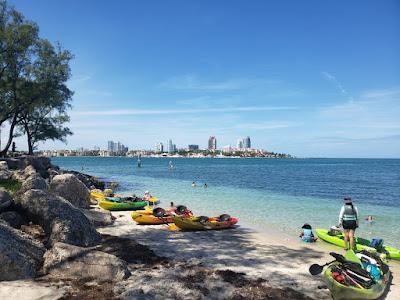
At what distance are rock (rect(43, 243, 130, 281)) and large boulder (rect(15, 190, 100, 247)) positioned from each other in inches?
96.2

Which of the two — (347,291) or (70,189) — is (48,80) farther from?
(347,291)

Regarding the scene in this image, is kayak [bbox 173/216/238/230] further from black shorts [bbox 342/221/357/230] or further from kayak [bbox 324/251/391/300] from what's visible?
kayak [bbox 324/251/391/300]

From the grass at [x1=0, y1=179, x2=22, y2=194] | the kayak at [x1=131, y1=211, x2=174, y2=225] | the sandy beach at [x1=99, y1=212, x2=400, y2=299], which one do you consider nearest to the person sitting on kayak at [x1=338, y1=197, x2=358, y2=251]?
the sandy beach at [x1=99, y1=212, x2=400, y2=299]

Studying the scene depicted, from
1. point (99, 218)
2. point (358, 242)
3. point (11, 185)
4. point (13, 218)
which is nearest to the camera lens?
point (13, 218)

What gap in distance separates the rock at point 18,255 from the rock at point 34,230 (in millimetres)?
2717

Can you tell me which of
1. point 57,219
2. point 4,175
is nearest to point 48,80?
point 4,175

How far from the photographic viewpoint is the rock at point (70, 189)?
74.6 ft

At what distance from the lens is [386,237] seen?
19141 mm

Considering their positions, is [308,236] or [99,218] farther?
[99,218]

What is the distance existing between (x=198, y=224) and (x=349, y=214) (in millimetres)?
7841

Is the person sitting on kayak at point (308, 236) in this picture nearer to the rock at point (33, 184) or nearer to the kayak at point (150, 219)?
the kayak at point (150, 219)

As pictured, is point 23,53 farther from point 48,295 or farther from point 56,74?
point 48,295

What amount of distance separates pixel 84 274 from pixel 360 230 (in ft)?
55.1

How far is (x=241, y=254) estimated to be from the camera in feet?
47.4
